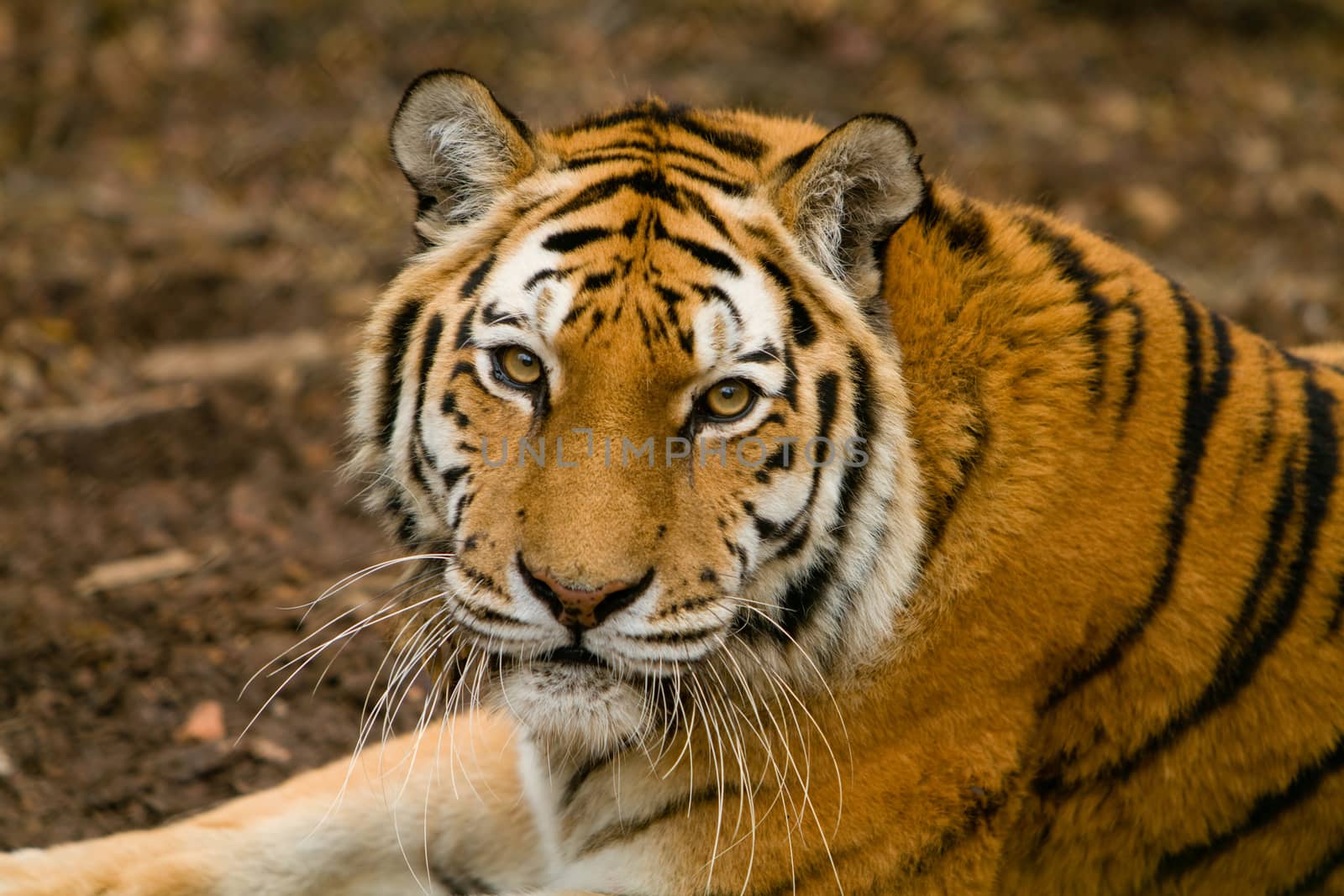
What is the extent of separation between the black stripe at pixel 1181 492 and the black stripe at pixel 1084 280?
0.16m

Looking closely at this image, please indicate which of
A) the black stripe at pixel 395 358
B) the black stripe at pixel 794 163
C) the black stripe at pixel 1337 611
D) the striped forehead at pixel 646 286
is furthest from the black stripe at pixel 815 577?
the black stripe at pixel 1337 611

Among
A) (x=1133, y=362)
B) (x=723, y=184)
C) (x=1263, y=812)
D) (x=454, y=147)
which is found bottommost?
(x=1263, y=812)

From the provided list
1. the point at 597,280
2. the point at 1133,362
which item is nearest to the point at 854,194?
the point at 597,280

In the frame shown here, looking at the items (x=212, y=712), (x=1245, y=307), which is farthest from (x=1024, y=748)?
(x=1245, y=307)

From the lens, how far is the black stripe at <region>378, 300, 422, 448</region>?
2.34 meters

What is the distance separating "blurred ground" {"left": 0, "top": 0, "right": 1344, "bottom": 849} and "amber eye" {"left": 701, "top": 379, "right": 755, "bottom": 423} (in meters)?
1.53

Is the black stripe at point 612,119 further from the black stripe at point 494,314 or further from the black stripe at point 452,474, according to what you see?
the black stripe at point 452,474

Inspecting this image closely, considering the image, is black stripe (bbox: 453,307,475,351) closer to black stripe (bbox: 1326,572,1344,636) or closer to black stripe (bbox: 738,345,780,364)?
black stripe (bbox: 738,345,780,364)

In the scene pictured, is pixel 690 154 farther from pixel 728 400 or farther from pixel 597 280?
pixel 728 400

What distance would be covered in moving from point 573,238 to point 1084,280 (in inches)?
34.5

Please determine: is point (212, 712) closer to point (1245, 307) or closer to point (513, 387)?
point (513, 387)

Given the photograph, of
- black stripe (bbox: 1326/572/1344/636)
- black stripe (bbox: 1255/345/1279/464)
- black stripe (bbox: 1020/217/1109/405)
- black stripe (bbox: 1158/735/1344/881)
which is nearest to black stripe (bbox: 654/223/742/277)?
black stripe (bbox: 1020/217/1109/405)

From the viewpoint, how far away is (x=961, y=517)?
2223 millimetres

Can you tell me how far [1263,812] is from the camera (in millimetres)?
2297
